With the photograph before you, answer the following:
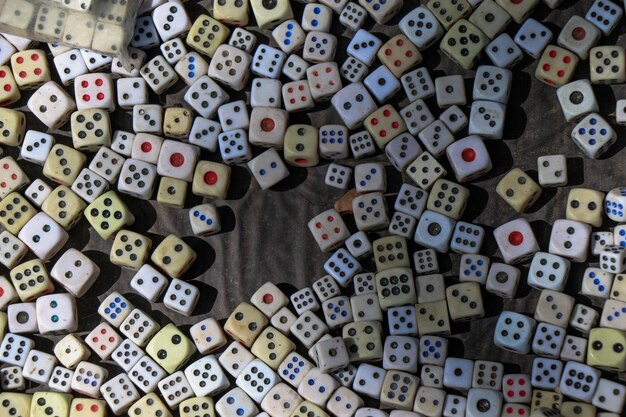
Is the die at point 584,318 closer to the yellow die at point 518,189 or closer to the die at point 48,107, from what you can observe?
the yellow die at point 518,189

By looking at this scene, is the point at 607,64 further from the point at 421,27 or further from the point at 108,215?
the point at 108,215

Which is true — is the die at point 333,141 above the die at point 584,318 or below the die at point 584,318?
above

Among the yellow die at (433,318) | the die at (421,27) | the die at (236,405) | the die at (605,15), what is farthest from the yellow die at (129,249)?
the die at (605,15)

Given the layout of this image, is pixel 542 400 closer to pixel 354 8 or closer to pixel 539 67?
pixel 539 67

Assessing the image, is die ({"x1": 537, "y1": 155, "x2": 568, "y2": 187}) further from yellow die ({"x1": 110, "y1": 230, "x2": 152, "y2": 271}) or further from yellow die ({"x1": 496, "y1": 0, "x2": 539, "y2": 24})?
yellow die ({"x1": 110, "y1": 230, "x2": 152, "y2": 271})

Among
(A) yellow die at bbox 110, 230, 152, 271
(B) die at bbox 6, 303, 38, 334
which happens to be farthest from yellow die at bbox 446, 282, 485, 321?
(B) die at bbox 6, 303, 38, 334

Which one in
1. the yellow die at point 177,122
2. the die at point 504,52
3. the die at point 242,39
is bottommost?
the yellow die at point 177,122

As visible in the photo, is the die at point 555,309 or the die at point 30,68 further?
the die at point 30,68
